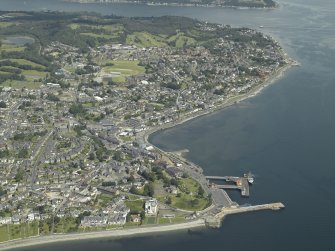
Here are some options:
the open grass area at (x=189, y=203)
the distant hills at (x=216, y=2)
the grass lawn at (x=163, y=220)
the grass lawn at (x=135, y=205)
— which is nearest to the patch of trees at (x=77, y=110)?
the grass lawn at (x=135, y=205)

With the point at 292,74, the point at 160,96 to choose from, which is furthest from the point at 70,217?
the point at 292,74

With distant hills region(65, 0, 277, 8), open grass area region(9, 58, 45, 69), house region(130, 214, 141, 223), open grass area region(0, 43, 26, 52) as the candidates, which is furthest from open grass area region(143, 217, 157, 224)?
distant hills region(65, 0, 277, 8)

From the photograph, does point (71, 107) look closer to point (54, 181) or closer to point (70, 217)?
point (54, 181)

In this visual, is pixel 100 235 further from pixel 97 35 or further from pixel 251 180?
pixel 97 35

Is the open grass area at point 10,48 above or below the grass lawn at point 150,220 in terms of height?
above

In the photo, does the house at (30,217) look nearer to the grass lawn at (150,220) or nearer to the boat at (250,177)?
the grass lawn at (150,220)

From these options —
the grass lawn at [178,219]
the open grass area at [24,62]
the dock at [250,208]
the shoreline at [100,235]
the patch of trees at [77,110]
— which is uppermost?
the open grass area at [24,62]
